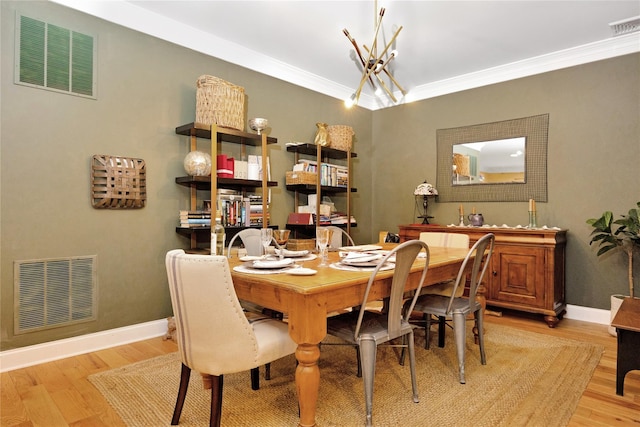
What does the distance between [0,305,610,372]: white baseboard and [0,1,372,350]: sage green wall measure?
0.17ft

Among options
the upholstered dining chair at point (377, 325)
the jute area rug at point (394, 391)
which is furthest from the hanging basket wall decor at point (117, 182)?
the upholstered dining chair at point (377, 325)

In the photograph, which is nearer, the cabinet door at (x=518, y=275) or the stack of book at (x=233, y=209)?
the stack of book at (x=233, y=209)

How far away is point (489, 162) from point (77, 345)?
4.30 meters

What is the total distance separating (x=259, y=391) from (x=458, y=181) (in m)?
3.41

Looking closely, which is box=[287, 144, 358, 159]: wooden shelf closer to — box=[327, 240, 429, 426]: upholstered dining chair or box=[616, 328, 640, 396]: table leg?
box=[327, 240, 429, 426]: upholstered dining chair

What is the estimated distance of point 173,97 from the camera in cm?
332

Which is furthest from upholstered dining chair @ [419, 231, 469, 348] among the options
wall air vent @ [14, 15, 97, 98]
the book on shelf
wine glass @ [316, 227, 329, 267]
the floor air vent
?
wall air vent @ [14, 15, 97, 98]

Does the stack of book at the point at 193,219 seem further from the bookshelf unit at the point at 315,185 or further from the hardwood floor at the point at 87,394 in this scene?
the bookshelf unit at the point at 315,185

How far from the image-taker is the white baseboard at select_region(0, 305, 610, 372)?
2518 mm

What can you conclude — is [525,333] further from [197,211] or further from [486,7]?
[197,211]

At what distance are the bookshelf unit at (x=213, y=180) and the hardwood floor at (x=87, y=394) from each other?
0.95 metres

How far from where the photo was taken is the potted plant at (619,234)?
3150 mm

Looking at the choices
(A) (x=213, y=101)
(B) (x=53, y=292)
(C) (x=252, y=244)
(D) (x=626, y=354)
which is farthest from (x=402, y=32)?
(B) (x=53, y=292)

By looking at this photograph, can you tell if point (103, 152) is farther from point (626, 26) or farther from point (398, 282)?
point (626, 26)
